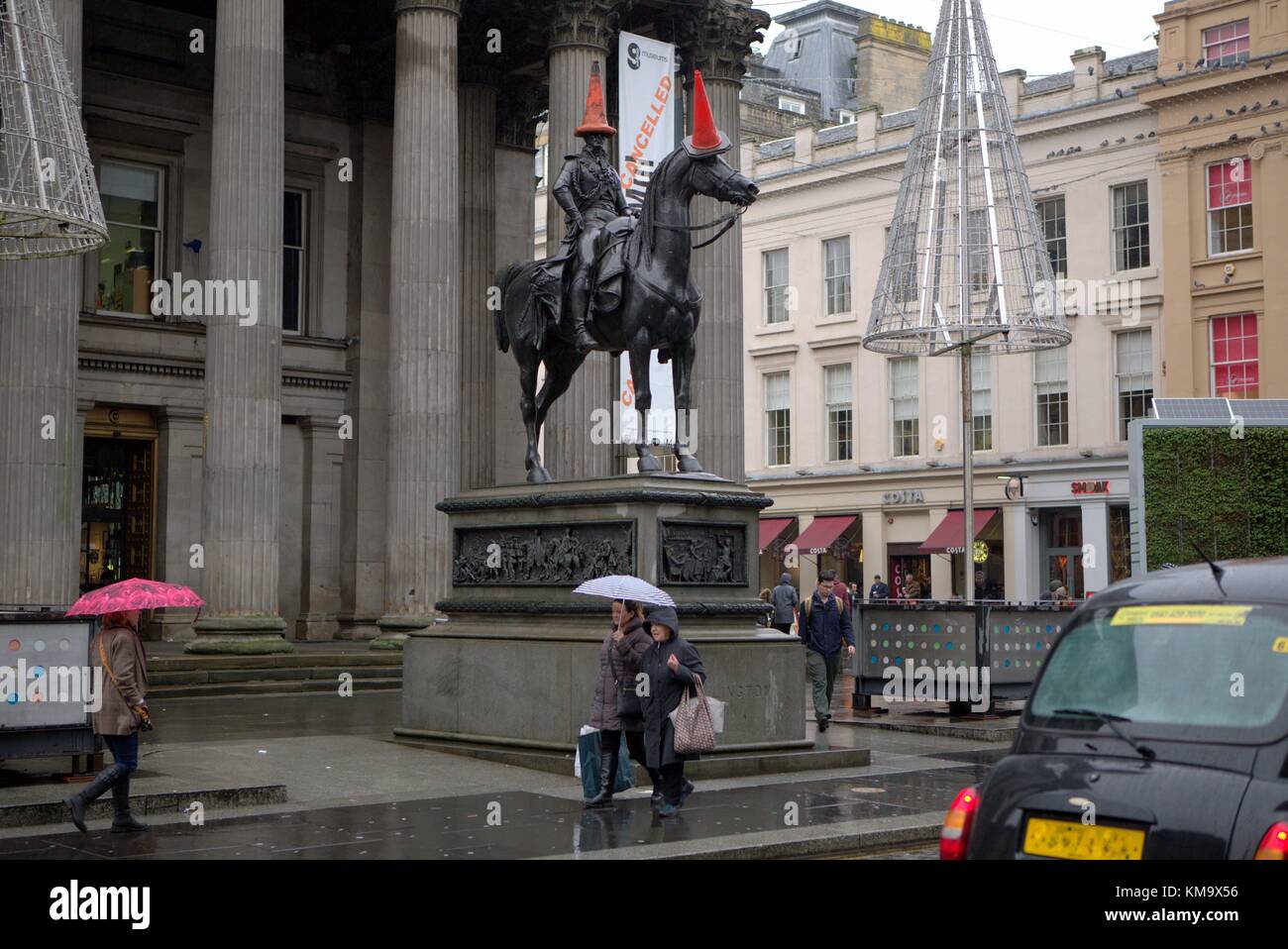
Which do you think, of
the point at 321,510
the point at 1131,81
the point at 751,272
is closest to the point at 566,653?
the point at 321,510

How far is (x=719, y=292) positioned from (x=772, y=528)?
25020mm

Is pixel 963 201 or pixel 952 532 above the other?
pixel 963 201

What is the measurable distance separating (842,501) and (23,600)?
35559 millimetres

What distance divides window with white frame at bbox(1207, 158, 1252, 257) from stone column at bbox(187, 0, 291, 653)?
97.6ft

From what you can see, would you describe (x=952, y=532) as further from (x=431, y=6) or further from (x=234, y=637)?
(x=234, y=637)

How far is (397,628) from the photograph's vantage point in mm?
28266

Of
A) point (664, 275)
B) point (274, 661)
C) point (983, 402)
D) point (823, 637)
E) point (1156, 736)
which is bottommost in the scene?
point (274, 661)

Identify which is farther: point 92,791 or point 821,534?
point 821,534

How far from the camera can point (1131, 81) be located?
4819cm

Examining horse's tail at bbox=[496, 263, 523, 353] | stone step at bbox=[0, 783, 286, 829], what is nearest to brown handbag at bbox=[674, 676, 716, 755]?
stone step at bbox=[0, 783, 286, 829]

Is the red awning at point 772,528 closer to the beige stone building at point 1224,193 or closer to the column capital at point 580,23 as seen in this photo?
the beige stone building at point 1224,193

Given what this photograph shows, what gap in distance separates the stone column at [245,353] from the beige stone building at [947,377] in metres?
27.4

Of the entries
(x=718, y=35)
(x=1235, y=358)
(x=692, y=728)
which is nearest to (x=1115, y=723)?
(x=692, y=728)
